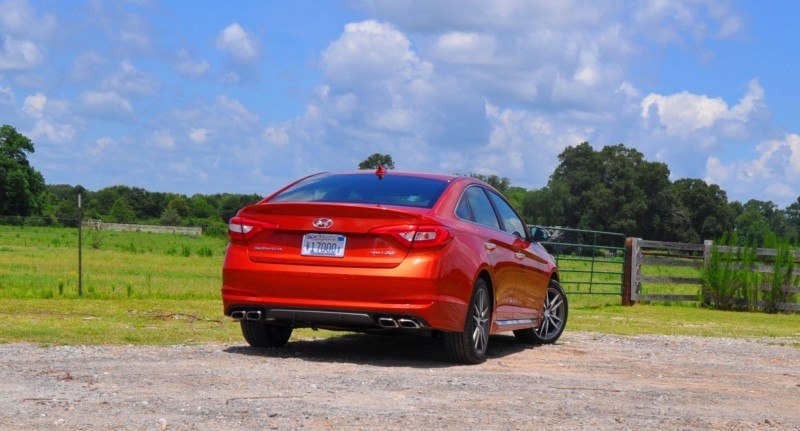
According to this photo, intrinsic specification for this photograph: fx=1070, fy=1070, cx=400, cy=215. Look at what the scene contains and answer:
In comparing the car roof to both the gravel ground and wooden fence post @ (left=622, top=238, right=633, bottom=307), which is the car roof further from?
wooden fence post @ (left=622, top=238, right=633, bottom=307)

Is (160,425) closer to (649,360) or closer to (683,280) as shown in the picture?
(649,360)

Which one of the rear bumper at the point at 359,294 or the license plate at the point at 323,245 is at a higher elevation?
the license plate at the point at 323,245

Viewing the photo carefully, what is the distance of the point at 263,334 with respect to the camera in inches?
367

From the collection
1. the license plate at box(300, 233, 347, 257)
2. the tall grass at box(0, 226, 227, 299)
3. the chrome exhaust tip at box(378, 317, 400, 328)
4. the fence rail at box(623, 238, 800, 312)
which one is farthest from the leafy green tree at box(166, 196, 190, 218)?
the chrome exhaust tip at box(378, 317, 400, 328)

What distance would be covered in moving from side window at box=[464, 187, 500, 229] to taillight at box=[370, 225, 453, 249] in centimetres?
111

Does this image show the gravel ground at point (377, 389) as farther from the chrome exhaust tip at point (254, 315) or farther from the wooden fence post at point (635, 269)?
the wooden fence post at point (635, 269)

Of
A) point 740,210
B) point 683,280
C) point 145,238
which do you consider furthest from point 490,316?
point 740,210

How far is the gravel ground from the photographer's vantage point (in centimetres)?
575

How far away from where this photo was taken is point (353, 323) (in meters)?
8.29

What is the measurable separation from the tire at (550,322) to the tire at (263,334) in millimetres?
2749

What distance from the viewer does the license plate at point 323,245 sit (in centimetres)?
830

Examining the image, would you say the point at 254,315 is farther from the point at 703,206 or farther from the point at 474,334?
the point at 703,206

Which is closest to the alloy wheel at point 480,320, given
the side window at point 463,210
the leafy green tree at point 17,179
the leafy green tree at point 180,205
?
the side window at point 463,210

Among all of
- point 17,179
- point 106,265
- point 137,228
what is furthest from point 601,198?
point 106,265
